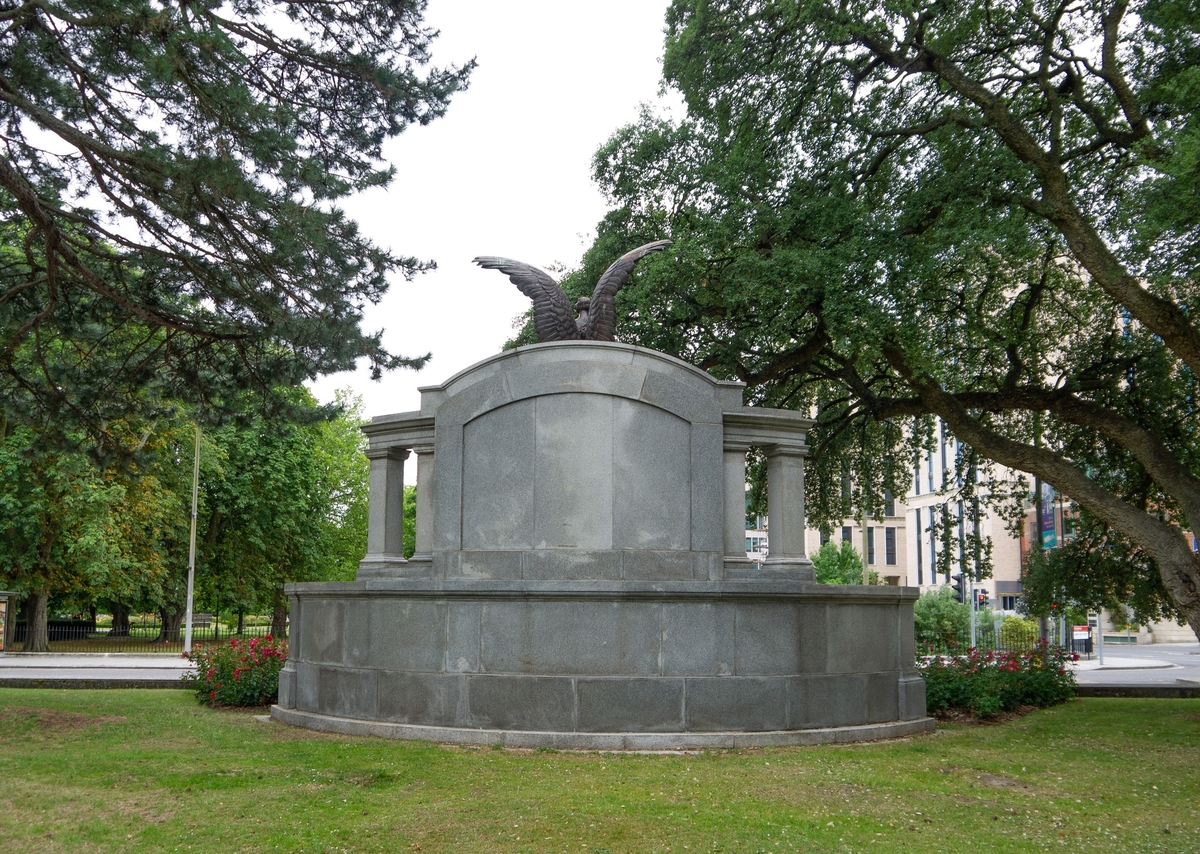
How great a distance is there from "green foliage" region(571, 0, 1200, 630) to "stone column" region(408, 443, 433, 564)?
20.3 ft

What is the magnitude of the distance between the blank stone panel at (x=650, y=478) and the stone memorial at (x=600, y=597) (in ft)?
0.08

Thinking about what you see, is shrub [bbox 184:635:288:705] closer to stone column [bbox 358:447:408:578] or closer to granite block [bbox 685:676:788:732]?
stone column [bbox 358:447:408:578]

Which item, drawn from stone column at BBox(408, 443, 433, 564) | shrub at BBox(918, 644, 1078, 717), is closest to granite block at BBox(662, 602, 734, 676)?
stone column at BBox(408, 443, 433, 564)

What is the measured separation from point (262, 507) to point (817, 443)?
28.4 meters

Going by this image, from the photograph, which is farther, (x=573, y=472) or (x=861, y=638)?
(x=861, y=638)

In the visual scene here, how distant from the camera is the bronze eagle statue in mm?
14672

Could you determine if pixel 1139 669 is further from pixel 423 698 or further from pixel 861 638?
pixel 423 698

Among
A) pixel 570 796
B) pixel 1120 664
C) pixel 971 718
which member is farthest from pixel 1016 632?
pixel 570 796

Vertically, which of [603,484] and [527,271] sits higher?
[527,271]

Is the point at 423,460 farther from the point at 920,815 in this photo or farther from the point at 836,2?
the point at 836,2

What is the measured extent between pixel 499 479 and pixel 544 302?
278cm

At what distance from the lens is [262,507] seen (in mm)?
44375

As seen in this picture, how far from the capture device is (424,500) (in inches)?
577

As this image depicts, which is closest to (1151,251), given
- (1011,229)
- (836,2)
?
(1011,229)
